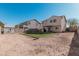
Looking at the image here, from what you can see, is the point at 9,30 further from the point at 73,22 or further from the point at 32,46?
the point at 73,22

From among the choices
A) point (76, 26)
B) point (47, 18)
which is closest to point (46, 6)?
point (47, 18)

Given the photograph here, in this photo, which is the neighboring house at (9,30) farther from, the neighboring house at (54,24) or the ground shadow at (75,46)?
the ground shadow at (75,46)

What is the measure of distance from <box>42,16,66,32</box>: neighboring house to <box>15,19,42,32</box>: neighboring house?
6 cm

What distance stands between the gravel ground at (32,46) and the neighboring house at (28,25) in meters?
0.08

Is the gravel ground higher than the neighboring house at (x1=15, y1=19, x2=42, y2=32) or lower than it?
lower

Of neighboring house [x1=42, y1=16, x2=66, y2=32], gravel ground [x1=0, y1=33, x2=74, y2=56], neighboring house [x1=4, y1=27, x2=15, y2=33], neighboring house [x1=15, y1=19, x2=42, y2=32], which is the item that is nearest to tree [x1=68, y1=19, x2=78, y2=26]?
neighboring house [x1=42, y1=16, x2=66, y2=32]

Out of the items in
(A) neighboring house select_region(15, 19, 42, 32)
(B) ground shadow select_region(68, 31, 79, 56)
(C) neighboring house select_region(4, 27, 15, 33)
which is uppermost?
(A) neighboring house select_region(15, 19, 42, 32)

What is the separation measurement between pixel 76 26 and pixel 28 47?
0.55 m

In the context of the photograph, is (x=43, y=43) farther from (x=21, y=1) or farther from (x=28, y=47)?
(x=21, y=1)

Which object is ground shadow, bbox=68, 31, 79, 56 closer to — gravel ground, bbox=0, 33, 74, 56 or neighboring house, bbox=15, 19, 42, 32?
gravel ground, bbox=0, 33, 74, 56

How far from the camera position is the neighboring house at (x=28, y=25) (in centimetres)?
272

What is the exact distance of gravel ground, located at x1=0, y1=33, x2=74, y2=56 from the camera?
107 inches

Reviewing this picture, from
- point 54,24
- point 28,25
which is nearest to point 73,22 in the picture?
point 54,24

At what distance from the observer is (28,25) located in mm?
2758
